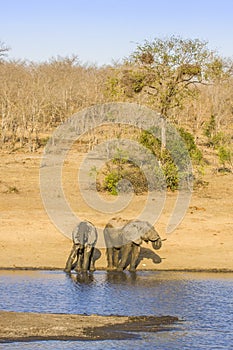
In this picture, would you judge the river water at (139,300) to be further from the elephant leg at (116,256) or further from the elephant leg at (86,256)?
the elephant leg at (116,256)

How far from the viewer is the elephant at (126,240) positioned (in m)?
17.1

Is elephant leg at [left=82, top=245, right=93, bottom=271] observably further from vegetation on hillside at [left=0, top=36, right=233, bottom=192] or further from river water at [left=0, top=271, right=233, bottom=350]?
vegetation on hillside at [left=0, top=36, right=233, bottom=192]

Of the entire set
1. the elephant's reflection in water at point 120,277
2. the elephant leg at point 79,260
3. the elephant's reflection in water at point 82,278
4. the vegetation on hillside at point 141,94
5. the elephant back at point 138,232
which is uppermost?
the vegetation on hillside at point 141,94

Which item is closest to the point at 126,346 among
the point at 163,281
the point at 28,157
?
the point at 163,281

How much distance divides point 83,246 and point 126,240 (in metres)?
0.95

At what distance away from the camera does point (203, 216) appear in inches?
857

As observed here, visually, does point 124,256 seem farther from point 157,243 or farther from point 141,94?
point 141,94

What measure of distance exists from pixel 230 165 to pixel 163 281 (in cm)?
1539

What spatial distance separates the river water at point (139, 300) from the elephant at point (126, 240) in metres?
0.41

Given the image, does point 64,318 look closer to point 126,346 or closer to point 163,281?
point 126,346

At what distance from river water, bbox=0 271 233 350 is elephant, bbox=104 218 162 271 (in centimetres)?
41

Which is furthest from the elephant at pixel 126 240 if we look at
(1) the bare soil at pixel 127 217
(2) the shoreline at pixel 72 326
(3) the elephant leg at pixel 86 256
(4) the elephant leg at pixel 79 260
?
(2) the shoreline at pixel 72 326

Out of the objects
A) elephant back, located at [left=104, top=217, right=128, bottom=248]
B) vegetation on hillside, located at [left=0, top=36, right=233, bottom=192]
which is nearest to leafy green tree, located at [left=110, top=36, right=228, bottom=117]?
vegetation on hillside, located at [left=0, top=36, right=233, bottom=192]

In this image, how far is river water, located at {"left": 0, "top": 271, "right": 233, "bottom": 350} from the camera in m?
10.8
